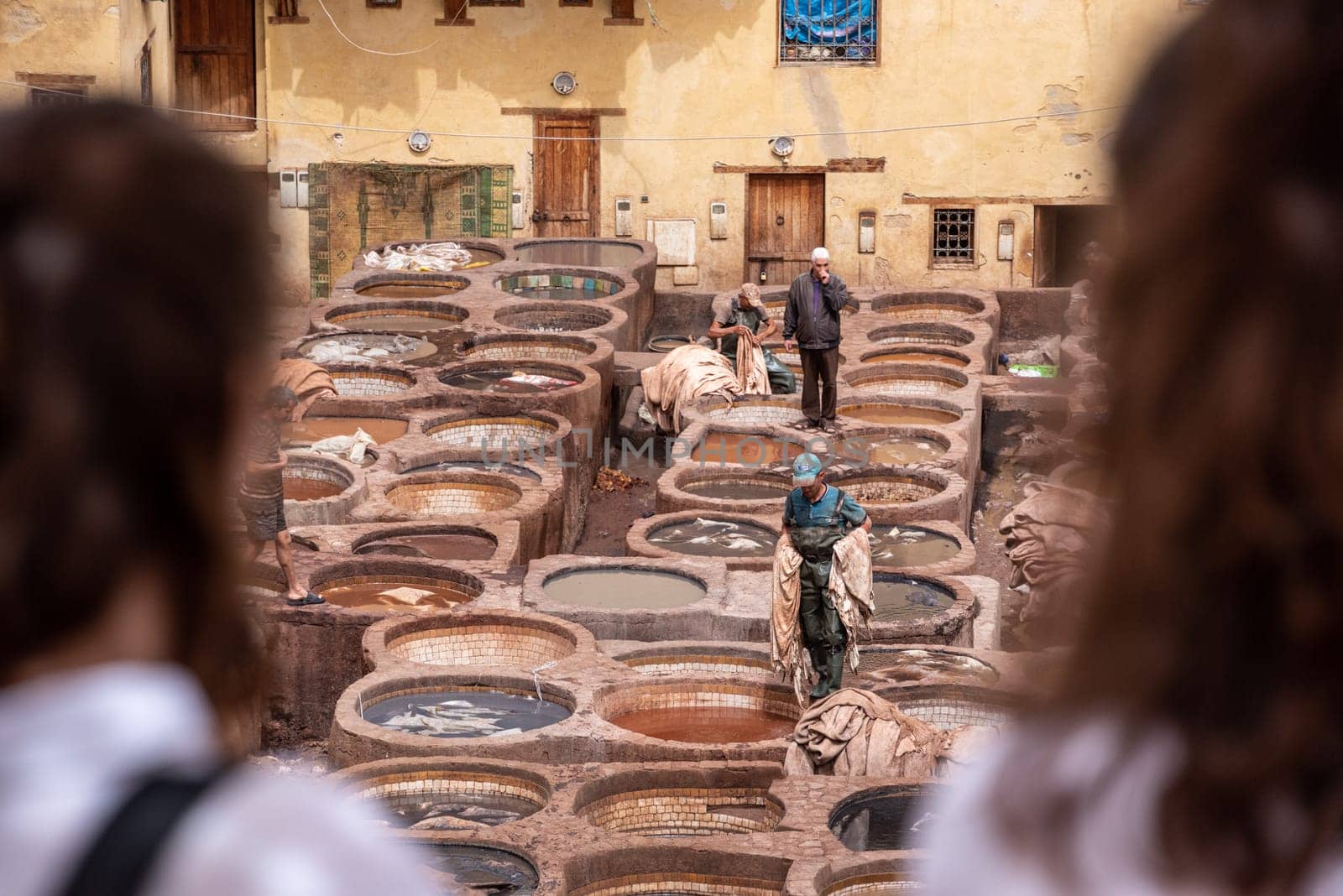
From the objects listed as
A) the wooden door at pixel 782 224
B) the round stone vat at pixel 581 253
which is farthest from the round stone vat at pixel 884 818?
the wooden door at pixel 782 224

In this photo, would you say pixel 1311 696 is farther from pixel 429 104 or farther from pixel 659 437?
pixel 429 104

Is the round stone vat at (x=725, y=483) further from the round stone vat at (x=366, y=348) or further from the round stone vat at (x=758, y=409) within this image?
the round stone vat at (x=366, y=348)

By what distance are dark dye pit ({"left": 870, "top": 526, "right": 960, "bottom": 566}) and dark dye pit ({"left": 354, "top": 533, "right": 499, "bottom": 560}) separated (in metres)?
2.84

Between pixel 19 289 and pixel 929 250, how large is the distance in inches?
1025

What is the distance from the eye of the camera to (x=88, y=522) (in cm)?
122

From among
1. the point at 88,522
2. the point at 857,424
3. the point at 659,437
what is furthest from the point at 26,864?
the point at 659,437

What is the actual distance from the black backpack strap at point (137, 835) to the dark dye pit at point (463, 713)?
9.95 meters

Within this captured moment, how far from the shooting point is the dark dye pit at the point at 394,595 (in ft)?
44.3

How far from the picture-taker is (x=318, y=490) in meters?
16.2

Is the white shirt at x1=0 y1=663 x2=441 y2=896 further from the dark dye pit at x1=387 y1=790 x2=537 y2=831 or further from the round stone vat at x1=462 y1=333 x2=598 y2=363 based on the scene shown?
the round stone vat at x1=462 y1=333 x2=598 y2=363

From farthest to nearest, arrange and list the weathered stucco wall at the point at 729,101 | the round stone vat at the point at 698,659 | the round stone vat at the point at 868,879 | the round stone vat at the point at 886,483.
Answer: the weathered stucco wall at the point at 729,101 < the round stone vat at the point at 886,483 < the round stone vat at the point at 698,659 < the round stone vat at the point at 868,879

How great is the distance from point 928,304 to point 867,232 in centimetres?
330

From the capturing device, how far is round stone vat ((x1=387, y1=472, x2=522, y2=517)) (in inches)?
637

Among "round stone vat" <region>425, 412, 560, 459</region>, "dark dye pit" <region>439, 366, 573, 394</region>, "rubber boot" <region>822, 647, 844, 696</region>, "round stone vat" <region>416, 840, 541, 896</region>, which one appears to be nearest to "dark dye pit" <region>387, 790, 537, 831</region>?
"round stone vat" <region>416, 840, 541, 896</region>
